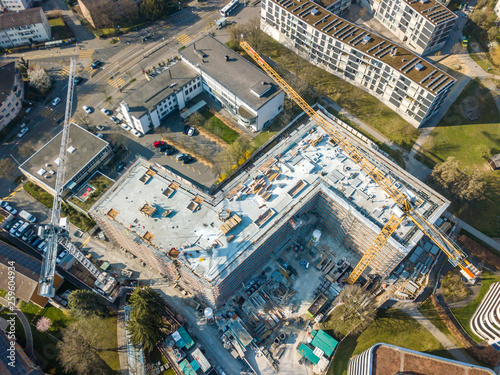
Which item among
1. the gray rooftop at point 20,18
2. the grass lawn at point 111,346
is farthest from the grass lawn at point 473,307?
the gray rooftop at point 20,18

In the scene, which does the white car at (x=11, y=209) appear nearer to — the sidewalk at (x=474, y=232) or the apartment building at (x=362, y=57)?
the apartment building at (x=362, y=57)

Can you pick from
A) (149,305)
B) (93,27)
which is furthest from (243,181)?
(93,27)

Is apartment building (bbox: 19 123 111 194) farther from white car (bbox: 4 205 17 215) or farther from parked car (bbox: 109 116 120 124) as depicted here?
parked car (bbox: 109 116 120 124)

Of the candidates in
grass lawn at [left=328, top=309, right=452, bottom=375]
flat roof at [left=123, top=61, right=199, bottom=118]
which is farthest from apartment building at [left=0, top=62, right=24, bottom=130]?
grass lawn at [left=328, top=309, right=452, bottom=375]

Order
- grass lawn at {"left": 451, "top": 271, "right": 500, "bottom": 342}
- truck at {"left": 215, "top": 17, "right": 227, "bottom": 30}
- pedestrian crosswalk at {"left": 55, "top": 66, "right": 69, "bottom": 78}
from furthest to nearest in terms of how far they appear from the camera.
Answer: truck at {"left": 215, "top": 17, "right": 227, "bottom": 30}, pedestrian crosswalk at {"left": 55, "top": 66, "right": 69, "bottom": 78}, grass lawn at {"left": 451, "top": 271, "right": 500, "bottom": 342}

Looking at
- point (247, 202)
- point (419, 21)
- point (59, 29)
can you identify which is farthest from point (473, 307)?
point (59, 29)

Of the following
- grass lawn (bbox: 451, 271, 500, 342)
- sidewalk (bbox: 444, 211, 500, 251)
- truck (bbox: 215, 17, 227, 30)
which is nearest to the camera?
grass lawn (bbox: 451, 271, 500, 342)
